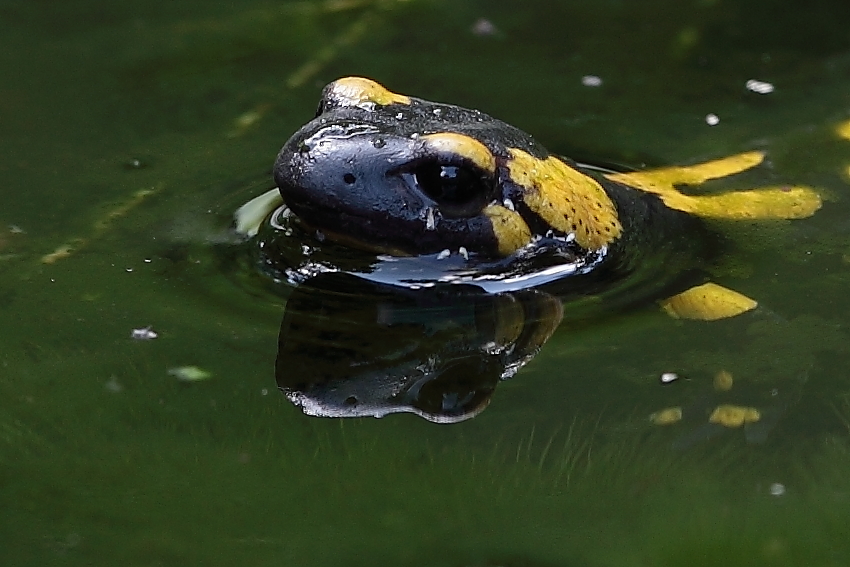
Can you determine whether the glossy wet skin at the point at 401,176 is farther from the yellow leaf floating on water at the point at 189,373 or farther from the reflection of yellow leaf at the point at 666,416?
the reflection of yellow leaf at the point at 666,416

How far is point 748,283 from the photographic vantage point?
407cm

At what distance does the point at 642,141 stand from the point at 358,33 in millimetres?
1579

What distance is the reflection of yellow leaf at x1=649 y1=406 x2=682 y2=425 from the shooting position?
A: 3328 mm

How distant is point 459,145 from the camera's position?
3764mm

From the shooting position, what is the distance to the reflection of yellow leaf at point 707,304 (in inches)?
151

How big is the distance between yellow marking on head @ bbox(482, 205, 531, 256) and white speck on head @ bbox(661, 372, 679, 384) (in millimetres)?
772

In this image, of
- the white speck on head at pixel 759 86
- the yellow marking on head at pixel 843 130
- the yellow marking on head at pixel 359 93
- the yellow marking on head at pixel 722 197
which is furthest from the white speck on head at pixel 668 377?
the white speck on head at pixel 759 86

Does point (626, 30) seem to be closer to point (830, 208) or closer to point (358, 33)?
point (358, 33)

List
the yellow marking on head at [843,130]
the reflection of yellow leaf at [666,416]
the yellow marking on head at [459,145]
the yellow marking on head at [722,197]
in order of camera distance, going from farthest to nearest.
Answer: the yellow marking on head at [843,130], the yellow marking on head at [722,197], the yellow marking on head at [459,145], the reflection of yellow leaf at [666,416]

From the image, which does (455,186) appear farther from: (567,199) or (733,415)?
(733,415)

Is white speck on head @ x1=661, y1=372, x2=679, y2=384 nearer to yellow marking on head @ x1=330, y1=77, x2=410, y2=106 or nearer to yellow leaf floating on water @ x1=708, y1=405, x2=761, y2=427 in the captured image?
yellow leaf floating on water @ x1=708, y1=405, x2=761, y2=427

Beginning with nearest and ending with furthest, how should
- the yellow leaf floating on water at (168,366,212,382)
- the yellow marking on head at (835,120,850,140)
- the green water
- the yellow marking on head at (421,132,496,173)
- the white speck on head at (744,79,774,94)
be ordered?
the green water < the yellow leaf floating on water at (168,366,212,382) < the yellow marking on head at (421,132,496,173) < the yellow marking on head at (835,120,850,140) < the white speck on head at (744,79,774,94)

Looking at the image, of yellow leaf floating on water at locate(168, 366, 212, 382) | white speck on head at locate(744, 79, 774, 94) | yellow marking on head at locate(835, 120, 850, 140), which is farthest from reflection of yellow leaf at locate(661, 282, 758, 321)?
white speck on head at locate(744, 79, 774, 94)

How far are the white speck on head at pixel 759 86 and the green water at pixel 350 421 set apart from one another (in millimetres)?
44
